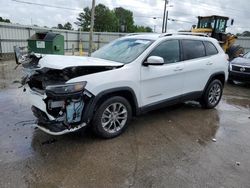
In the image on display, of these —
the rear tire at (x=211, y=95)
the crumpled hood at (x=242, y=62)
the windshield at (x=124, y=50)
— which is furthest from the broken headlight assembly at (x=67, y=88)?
the crumpled hood at (x=242, y=62)

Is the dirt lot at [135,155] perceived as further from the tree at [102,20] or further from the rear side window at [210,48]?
the tree at [102,20]

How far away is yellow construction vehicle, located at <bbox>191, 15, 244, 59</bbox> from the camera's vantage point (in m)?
14.4

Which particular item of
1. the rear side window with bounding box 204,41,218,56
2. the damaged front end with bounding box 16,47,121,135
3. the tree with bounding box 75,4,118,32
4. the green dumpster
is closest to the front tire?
the damaged front end with bounding box 16,47,121,135

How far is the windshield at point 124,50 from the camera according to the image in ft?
14.1

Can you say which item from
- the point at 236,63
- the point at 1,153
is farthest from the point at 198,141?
the point at 236,63

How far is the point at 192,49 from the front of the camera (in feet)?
17.2

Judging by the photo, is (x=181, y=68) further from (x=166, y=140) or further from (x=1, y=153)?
(x=1, y=153)

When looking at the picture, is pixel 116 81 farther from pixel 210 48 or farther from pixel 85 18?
pixel 85 18

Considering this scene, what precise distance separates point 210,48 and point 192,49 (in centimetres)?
77

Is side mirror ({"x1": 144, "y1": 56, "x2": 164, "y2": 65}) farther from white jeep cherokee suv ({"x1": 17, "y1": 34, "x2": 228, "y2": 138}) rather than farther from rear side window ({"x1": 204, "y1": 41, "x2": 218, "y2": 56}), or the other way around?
rear side window ({"x1": 204, "y1": 41, "x2": 218, "y2": 56})

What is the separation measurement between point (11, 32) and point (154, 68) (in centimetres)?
1439

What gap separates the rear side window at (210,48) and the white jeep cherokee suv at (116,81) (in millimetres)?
40

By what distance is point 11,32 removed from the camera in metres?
15.7

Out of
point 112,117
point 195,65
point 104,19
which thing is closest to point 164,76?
point 195,65
